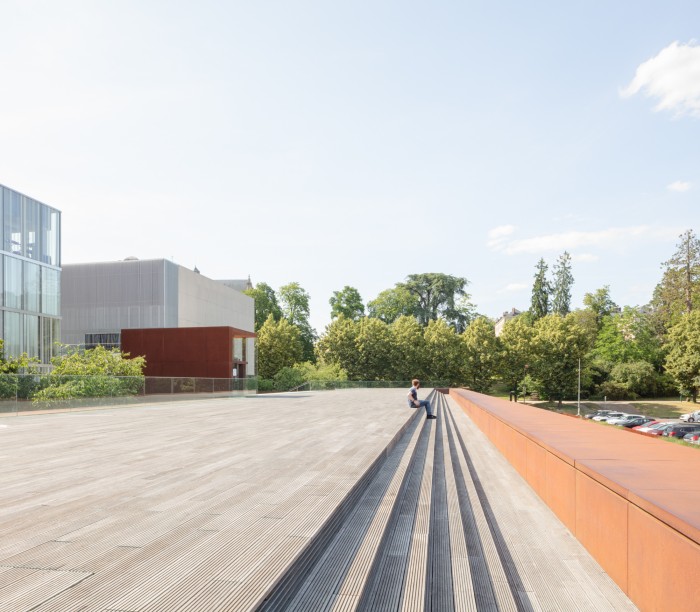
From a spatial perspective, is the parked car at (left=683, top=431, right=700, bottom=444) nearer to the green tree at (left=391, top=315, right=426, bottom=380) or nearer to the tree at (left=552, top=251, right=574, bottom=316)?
the green tree at (left=391, top=315, right=426, bottom=380)

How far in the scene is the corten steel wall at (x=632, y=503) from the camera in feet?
8.11

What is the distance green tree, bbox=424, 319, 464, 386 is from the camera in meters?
A: 53.6

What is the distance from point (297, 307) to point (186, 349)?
33368 mm

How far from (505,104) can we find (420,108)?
7.42ft

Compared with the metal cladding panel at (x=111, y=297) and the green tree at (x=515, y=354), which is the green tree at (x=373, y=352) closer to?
the green tree at (x=515, y=354)

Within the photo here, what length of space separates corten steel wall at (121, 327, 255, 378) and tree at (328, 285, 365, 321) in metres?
31.6

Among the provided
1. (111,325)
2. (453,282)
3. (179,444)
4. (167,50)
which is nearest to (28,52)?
(167,50)

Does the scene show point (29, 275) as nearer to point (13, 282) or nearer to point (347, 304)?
point (13, 282)

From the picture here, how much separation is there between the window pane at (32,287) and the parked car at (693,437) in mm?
38929

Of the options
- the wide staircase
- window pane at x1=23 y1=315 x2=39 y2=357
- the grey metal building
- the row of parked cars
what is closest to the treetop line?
the row of parked cars

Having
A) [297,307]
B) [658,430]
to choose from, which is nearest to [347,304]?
[297,307]

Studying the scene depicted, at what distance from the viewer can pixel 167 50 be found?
11.6 metres

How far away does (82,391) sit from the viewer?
62.5 ft

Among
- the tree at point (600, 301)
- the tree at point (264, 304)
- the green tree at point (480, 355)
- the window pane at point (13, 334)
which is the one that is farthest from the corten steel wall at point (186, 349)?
the tree at point (600, 301)
